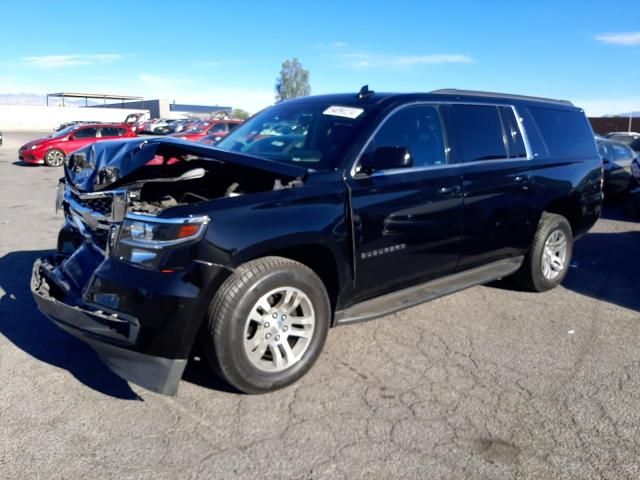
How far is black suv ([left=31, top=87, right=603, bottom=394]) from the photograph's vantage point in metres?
3.08

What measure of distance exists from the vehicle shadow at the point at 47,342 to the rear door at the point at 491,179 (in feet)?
9.34

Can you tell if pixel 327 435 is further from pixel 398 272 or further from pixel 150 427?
pixel 398 272

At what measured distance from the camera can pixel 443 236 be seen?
432 centimetres

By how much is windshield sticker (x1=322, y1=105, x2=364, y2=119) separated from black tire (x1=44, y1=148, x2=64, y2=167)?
59.6 ft

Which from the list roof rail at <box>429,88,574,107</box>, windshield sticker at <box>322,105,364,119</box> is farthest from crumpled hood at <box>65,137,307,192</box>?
roof rail at <box>429,88,574,107</box>

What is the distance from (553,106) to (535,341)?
263cm

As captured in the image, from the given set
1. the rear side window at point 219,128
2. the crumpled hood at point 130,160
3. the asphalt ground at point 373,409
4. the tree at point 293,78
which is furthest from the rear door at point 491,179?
the tree at point 293,78

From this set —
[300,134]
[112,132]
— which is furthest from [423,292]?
[112,132]

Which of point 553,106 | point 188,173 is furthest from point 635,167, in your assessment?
point 188,173

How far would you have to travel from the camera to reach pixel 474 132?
186 inches

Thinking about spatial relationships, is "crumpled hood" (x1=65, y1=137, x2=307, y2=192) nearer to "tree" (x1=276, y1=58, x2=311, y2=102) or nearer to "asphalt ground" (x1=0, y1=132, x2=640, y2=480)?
"asphalt ground" (x1=0, y1=132, x2=640, y2=480)

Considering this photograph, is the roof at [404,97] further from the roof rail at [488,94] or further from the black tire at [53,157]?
the black tire at [53,157]

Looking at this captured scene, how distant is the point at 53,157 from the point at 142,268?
62.4 ft

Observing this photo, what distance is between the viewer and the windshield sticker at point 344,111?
13.5ft
